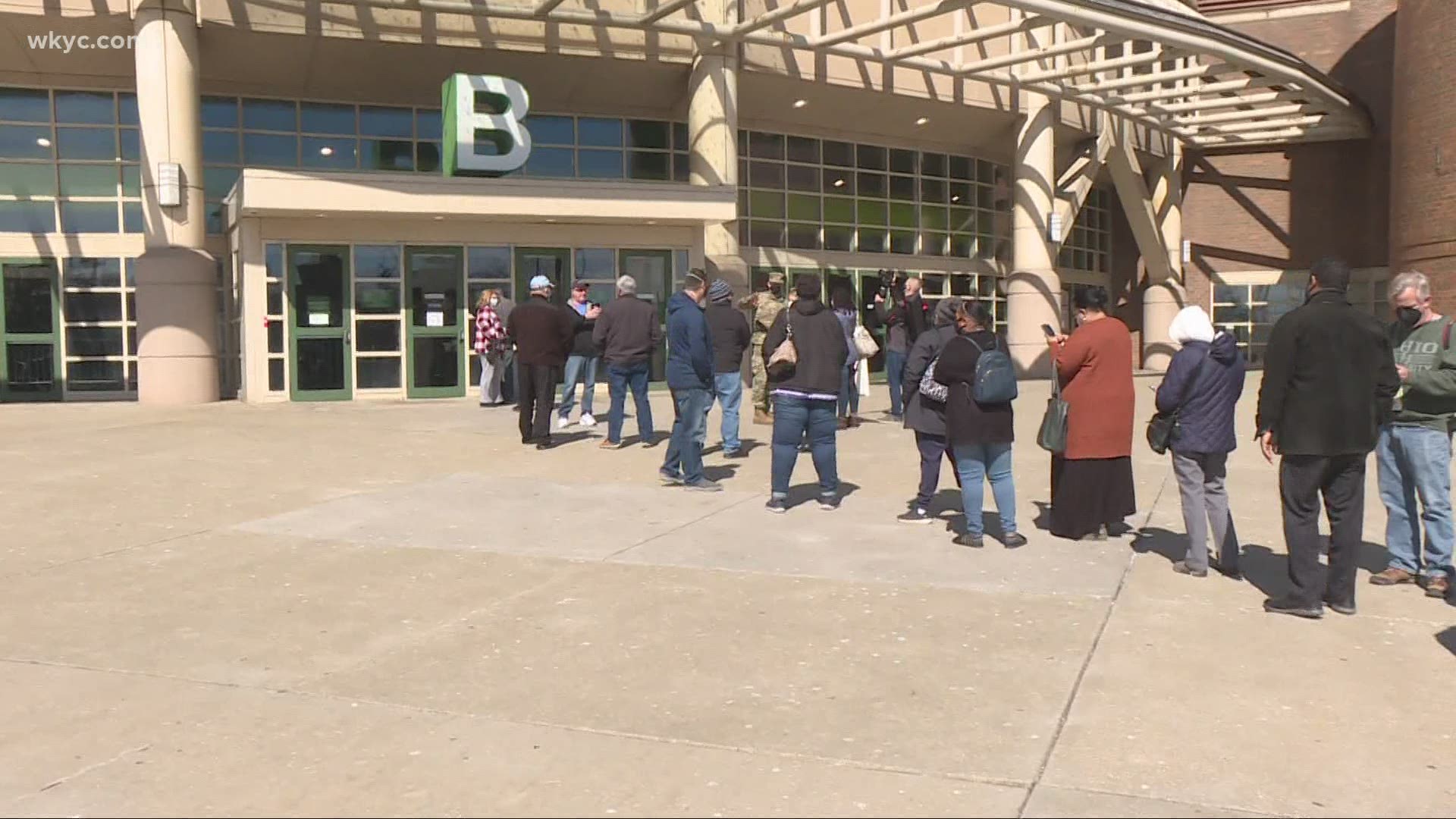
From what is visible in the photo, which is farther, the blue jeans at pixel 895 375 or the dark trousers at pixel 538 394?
the blue jeans at pixel 895 375

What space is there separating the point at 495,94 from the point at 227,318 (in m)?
6.83

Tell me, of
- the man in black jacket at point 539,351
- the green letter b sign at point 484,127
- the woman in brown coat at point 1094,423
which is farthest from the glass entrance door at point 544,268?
the woman in brown coat at point 1094,423

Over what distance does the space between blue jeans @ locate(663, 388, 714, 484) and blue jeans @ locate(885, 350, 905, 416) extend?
203 inches

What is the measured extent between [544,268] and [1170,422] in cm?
1466

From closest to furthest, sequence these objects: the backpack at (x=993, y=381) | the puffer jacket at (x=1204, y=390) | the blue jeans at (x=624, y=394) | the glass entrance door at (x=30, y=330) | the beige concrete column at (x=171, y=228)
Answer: the puffer jacket at (x=1204, y=390)
the backpack at (x=993, y=381)
the blue jeans at (x=624, y=394)
the beige concrete column at (x=171, y=228)
the glass entrance door at (x=30, y=330)

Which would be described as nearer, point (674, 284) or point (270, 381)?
point (270, 381)

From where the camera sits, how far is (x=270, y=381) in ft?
61.1

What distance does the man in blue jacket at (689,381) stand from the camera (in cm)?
987

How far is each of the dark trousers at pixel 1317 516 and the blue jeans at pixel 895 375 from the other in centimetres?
874

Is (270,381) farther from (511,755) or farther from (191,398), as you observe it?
(511,755)

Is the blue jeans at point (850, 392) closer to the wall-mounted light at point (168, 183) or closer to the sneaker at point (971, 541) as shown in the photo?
the sneaker at point (971, 541)

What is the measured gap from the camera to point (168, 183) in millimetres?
18109

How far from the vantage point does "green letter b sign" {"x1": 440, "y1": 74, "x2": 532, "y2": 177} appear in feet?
59.3

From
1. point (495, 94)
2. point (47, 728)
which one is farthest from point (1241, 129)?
point (47, 728)
